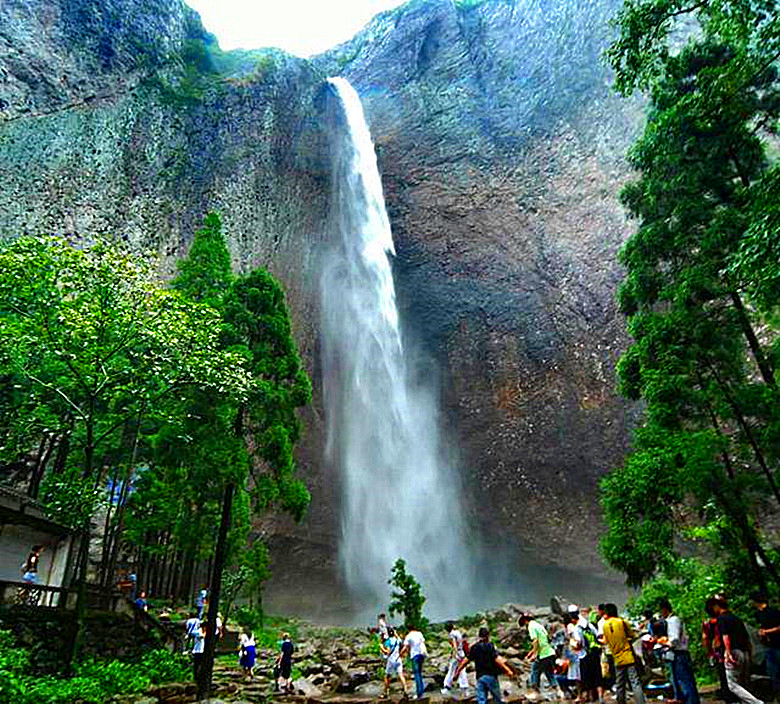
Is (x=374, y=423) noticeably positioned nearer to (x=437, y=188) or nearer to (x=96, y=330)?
(x=437, y=188)

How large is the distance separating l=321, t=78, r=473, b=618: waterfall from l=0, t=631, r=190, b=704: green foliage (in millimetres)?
17964

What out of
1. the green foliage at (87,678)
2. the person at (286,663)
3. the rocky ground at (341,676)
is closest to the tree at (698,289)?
the rocky ground at (341,676)

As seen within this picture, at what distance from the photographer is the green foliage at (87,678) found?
7.58 metres

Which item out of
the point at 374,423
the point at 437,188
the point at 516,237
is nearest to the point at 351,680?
the point at 374,423

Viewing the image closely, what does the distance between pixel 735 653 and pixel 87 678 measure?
32.7ft

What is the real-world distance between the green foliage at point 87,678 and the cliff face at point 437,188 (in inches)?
695

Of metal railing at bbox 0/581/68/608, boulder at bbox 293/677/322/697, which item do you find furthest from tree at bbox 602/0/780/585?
metal railing at bbox 0/581/68/608

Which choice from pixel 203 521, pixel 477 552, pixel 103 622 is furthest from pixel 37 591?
pixel 477 552

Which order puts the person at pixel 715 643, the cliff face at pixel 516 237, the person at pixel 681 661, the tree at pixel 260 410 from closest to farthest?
the person at pixel 715 643 < the person at pixel 681 661 < the tree at pixel 260 410 < the cliff face at pixel 516 237

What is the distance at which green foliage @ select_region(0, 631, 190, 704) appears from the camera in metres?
7.58

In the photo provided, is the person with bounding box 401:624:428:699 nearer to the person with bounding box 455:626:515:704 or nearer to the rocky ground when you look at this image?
the rocky ground

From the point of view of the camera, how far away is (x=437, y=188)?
123 ft

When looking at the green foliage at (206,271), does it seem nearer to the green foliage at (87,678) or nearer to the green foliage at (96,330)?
the green foliage at (96,330)

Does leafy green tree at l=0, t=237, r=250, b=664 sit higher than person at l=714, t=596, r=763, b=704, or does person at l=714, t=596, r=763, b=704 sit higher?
leafy green tree at l=0, t=237, r=250, b=664
